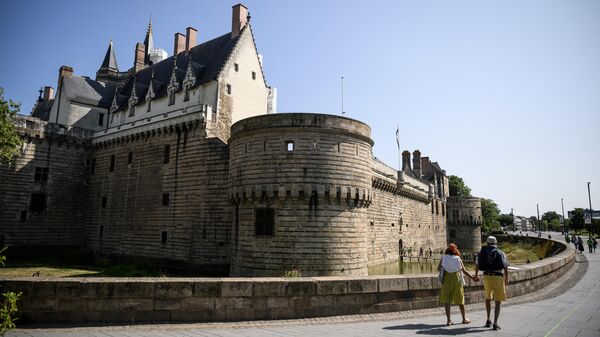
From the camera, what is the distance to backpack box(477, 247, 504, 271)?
698cm

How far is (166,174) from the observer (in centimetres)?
2759

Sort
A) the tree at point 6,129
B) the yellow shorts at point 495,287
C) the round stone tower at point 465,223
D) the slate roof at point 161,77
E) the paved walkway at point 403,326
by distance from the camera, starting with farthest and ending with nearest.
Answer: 1. the round stone tower at point 465,223
2. the slate roof at point 161,77
3. the tree at point 6,129
4. the yellow shorts at point 495,287
5. the paved walkway at point 403,326

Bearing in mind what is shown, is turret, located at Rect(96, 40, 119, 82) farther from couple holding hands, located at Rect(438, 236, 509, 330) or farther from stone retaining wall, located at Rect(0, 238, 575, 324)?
couple holding hands, located at Rect(438, 236, 509, 330)

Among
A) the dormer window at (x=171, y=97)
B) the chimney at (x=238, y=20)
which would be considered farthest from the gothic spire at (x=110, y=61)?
the chimney at (x=238, y=20)

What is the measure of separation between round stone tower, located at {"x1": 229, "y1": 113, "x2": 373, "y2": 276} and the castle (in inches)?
2.1

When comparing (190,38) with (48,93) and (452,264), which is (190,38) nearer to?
(48,93)

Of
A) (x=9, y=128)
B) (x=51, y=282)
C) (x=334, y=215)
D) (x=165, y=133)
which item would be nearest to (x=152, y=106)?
(x=165, y=133)

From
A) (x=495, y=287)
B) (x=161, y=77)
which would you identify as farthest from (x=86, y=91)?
(x=495, y=287)

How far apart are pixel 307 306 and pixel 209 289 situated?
196 cm

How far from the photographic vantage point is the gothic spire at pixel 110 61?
1826 inches

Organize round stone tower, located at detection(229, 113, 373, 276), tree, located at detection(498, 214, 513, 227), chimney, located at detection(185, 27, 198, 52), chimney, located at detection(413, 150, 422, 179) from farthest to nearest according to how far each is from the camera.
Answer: tree, located at detection(498, 214, 513, 227) → chimney, located at detection(413, 150, 422, 179) → chimney, located at detection(185, 27, 198, 52) → round stone tower, located at detection(229, 113, 373, 276)

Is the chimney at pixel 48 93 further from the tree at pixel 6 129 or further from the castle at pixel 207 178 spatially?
the tree at pixel 6 129

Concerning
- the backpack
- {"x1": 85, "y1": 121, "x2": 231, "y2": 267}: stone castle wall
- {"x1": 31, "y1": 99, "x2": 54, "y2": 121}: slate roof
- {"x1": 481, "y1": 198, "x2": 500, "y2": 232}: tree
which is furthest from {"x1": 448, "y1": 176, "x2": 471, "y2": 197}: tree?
the backpack

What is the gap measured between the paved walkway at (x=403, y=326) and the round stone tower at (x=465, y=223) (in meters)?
49.0
